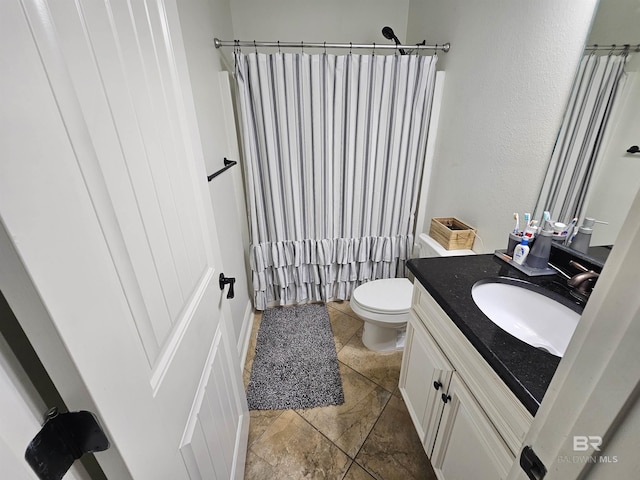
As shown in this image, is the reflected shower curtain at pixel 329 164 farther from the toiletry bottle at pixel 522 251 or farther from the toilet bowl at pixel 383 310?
the toiletry bottle at pixel 522 251

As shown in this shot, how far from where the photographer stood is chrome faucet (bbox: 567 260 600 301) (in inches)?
34.7

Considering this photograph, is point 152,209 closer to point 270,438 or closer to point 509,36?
point 270,438

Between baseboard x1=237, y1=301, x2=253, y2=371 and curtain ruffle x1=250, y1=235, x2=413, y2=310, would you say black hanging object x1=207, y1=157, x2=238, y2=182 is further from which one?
baseboard x1=237, y1=301, x2=253, y2=371

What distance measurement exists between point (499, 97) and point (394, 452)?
1.79 meters

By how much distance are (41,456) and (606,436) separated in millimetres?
641

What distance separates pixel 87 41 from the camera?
0.39 meters

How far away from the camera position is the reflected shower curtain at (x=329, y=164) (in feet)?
5.34

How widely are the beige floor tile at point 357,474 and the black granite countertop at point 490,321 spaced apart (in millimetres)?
885

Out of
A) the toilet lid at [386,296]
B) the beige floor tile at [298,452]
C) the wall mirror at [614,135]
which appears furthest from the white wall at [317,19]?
the beige floor tile at [298,452]

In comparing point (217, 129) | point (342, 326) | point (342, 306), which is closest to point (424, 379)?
point (342, 326)

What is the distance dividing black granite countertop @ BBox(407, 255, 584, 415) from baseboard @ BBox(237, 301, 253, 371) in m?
1.23

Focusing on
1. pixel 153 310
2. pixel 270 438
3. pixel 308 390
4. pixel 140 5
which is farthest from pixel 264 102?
pixel 270 438

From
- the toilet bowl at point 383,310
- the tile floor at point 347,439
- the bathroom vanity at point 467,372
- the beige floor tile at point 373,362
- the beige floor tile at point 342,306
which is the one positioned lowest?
the tile floor at point 347,439

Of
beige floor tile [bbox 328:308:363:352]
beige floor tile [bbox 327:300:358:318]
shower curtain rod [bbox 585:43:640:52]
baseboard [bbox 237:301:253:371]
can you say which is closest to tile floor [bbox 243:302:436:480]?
baseboard [bbox 237:301:253:371]
